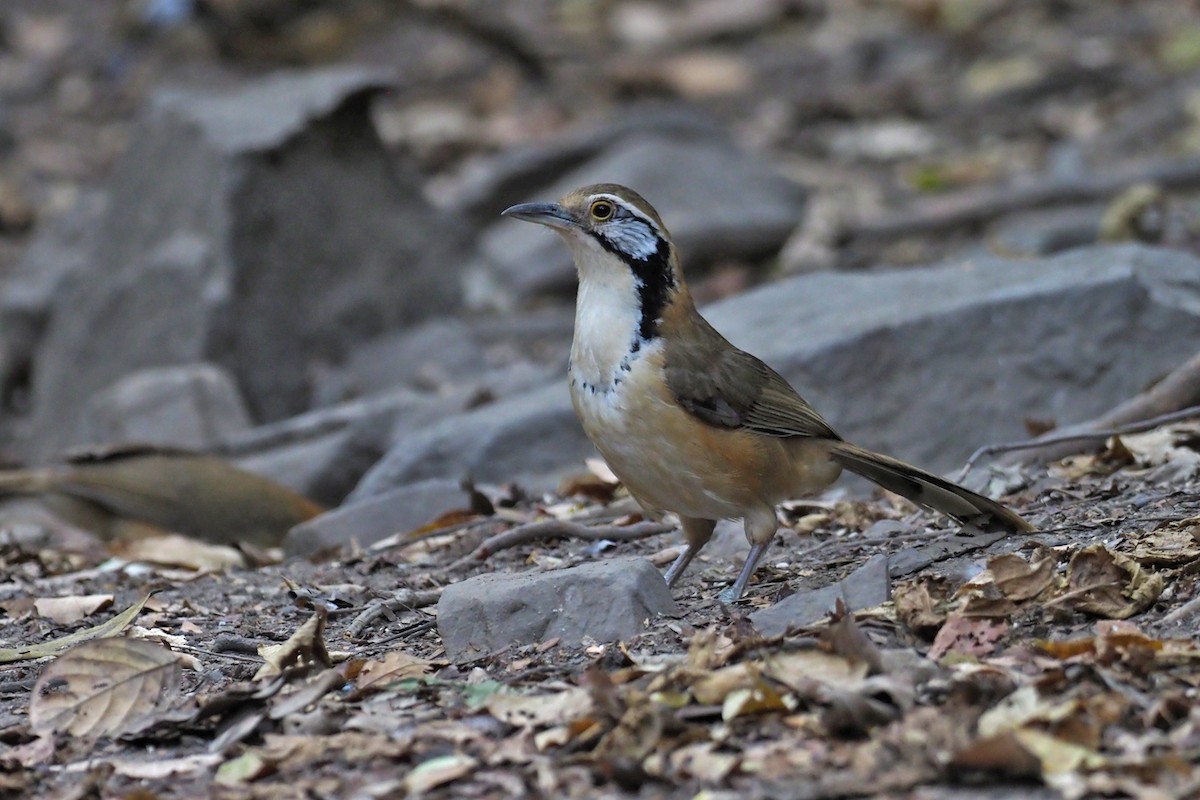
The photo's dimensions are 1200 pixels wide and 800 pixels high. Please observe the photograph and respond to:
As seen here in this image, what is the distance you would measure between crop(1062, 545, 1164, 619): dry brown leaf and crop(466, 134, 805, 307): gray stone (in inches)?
332

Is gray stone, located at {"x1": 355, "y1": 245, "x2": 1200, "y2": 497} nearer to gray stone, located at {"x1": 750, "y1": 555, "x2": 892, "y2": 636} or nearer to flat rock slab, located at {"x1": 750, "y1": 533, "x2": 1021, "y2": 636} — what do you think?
flat rock slab, located at {"x1": 750, "y1": 533, "x2": 1021, "y2": 636}

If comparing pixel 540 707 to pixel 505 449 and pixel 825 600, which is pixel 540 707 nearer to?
pixel 825 600

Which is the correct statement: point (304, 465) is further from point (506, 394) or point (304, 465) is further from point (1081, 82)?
point (1081, 82)

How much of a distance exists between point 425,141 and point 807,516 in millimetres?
10926

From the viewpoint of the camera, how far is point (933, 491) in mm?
5785

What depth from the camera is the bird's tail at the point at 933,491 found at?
5.67m

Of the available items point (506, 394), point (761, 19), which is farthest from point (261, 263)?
point (761, 19)

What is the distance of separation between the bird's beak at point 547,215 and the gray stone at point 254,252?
18.0 feet

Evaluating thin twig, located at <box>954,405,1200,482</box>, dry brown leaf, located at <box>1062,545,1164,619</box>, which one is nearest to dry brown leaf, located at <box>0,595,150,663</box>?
dry brown leaf, located at <box>1062,545,1164,619</box>

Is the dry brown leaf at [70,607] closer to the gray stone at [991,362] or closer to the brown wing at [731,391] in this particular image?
the brown wing at [731,391]

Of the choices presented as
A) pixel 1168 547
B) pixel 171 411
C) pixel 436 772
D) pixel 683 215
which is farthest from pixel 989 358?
pixel 683 215

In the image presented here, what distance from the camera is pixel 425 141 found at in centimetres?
1695

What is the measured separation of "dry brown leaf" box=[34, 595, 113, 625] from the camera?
5949 mm

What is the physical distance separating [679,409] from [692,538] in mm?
587
